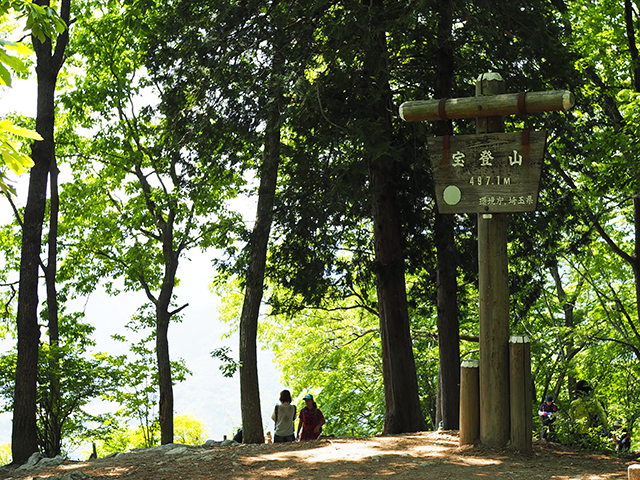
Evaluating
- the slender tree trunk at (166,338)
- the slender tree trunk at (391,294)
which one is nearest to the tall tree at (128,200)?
the slender tree trunk at (166,338)

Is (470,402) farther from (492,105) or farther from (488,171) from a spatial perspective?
(492,105)

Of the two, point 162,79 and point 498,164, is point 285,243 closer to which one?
point 162,79

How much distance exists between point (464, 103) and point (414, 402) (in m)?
5.16

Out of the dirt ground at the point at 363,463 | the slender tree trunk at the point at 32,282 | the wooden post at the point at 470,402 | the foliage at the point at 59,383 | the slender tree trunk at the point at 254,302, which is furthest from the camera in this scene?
the foliage at the point at 59,383

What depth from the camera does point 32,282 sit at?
10.9 metres

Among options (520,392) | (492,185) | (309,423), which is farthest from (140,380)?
(492,185)

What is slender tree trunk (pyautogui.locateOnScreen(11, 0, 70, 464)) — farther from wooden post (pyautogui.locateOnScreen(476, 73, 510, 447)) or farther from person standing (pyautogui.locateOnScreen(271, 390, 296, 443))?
wooden post (pyautogui.locateOnScreen(476, 73, 510, 447))

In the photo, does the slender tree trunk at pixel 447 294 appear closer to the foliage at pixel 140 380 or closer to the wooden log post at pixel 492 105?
the wooden log post at pixel 492 105

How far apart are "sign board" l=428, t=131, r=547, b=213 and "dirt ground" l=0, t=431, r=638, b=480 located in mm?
2466

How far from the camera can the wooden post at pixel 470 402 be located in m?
6.54

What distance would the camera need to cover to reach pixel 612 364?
16.7 m

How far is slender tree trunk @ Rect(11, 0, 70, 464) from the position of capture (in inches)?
410

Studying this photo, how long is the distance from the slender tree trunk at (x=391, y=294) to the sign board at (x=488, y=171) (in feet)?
9.84

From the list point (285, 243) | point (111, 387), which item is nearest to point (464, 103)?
point (285, 243)
